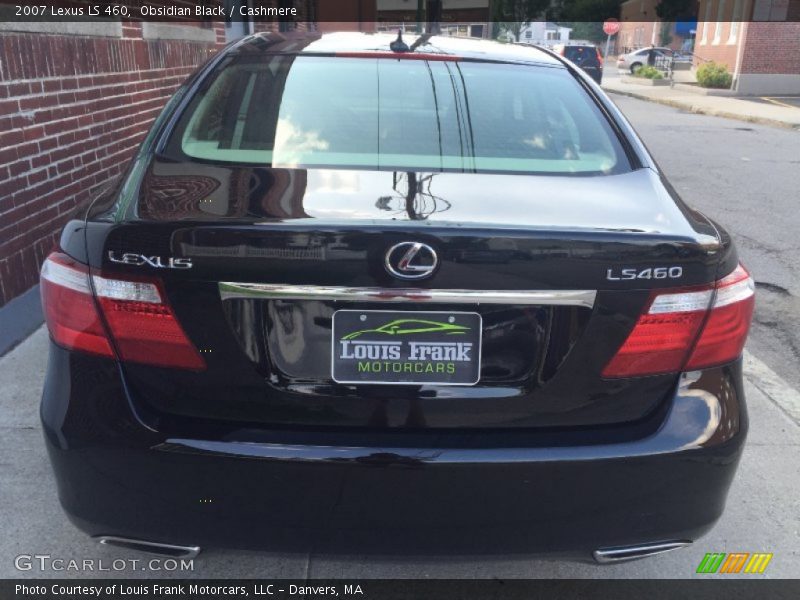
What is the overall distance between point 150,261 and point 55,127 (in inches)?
151

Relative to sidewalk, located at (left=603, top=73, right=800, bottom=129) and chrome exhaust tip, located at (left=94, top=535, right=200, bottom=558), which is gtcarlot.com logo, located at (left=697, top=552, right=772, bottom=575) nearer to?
chrome exhaust tip, located at (left=94, top=535, right=200, bottom=558)

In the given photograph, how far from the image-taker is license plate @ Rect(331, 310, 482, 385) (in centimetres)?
186

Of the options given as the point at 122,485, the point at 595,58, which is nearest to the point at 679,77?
the point at 595,58

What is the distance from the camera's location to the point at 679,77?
38000 millimetres

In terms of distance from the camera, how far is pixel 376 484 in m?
1.91

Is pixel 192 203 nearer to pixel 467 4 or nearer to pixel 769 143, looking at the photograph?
pixel 769 143

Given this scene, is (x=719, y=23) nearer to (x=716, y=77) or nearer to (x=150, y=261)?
(x=716, y=77)

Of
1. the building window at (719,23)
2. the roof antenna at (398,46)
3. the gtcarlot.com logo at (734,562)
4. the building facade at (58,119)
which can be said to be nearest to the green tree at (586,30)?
the building window at (719,23)

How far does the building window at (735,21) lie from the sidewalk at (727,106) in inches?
118

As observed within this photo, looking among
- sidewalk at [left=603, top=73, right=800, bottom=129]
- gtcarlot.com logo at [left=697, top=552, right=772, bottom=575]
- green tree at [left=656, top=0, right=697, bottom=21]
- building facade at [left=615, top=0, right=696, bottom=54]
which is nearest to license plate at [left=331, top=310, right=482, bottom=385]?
gtcarlot.com logo at [left=697, top=552, right=772, bottom=575]

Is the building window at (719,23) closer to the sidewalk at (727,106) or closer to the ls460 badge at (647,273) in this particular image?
the sidewalk at (727,106)

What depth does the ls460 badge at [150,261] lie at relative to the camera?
6.04 feet

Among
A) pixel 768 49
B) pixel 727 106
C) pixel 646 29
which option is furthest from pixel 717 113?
pixel 646 29

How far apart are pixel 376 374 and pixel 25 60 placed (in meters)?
3.87
